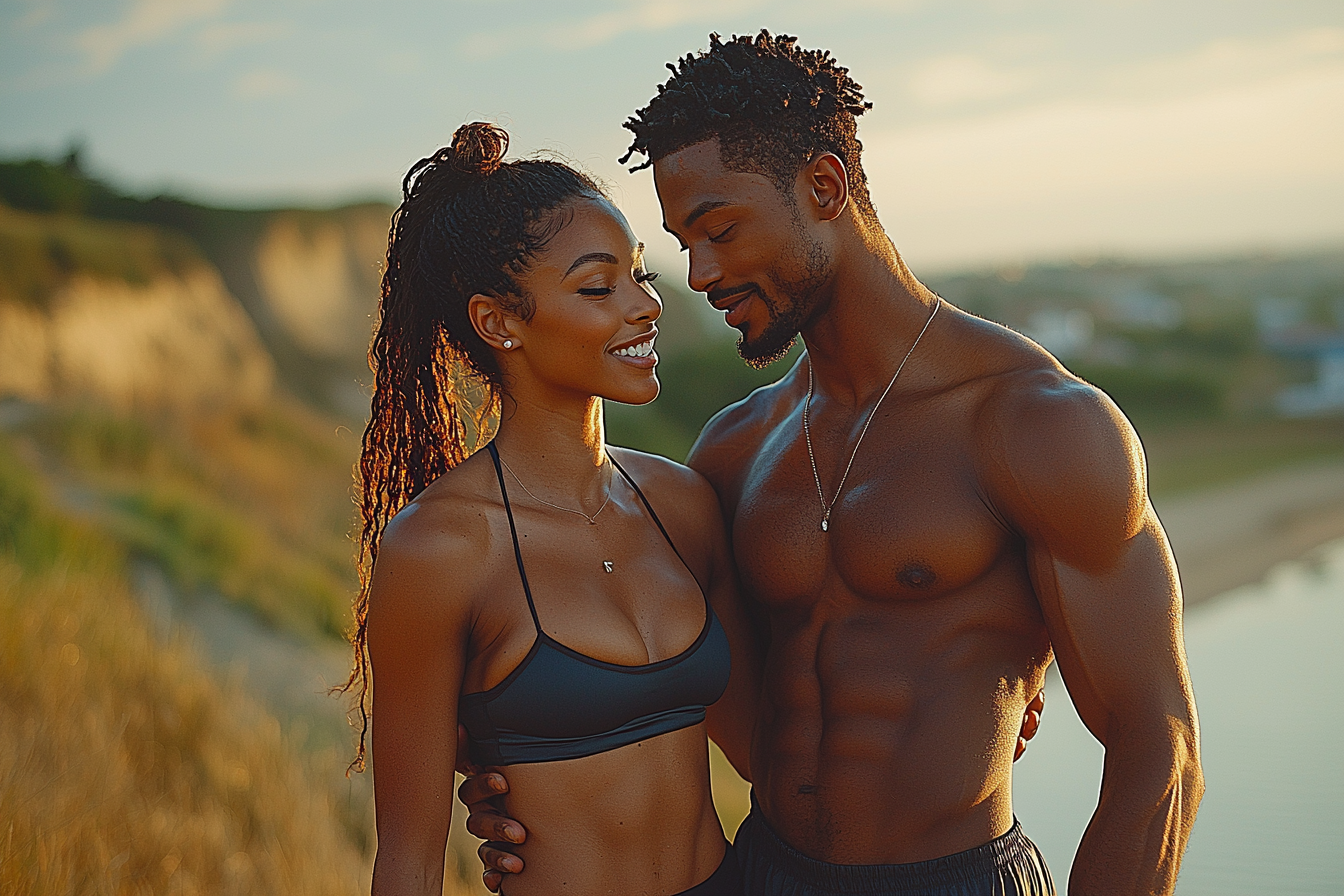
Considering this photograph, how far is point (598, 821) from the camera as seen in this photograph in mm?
2396

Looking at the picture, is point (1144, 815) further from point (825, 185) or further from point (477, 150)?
point (477, 150)

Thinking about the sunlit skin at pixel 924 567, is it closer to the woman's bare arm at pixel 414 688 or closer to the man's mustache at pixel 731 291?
the man's mustache at pixel 731 291

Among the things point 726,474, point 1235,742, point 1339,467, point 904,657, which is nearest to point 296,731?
point 726,474

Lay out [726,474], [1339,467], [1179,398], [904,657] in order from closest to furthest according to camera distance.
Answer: [904,657]
[726,474]
[1339,467]
[1179,398]

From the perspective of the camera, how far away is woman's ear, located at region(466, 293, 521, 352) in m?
2.57

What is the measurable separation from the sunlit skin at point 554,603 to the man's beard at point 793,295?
29 cm

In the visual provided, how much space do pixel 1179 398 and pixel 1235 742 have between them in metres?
20.2

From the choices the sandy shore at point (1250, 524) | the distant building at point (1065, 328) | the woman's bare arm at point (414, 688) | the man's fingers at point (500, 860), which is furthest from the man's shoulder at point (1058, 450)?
the distant building at point (1065, 328)

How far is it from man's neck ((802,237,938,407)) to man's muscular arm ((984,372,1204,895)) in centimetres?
48

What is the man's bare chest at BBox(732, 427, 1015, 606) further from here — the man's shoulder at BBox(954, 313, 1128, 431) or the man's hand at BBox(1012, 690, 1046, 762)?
the man's hand at BBox(1012, 690, 1046, 762)

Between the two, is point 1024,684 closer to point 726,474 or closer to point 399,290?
point 726,474

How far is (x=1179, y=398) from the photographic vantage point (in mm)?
32469

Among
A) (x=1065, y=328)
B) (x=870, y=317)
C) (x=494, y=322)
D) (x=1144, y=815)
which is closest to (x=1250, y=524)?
(x=1065, y=328)

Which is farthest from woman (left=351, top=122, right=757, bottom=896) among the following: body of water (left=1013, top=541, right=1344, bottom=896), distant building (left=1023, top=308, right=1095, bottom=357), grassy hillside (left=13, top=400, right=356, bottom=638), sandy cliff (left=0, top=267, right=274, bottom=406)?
distant building (left=1023, top=308, right=1095, bottom=357)
